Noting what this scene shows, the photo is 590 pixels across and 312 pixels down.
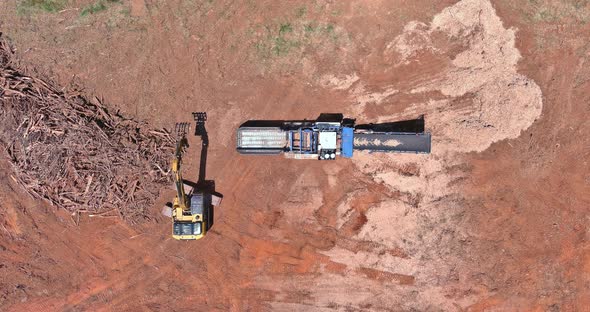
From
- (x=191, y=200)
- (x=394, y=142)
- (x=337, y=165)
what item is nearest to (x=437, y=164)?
(x=394, y=142)

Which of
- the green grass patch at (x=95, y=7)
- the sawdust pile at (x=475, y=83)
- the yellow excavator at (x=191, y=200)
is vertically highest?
the green grass patch at (x=95, y=7)

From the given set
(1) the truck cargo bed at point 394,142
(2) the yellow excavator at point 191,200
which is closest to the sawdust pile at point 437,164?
(1) the truck cargo bed at point 394,142

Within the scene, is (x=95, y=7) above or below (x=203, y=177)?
above

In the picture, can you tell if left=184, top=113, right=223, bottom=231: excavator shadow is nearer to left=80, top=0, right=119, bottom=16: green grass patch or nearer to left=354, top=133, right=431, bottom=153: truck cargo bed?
left=80, top=0, right=119, bottom=16: green grass patch

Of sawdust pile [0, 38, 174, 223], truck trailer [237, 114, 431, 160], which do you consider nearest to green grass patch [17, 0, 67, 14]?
sawdust pile [0, 38, 174, 223]

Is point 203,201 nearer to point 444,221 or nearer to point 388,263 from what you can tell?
point 388,263

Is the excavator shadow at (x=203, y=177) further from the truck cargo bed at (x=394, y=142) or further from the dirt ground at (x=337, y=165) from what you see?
the truck cargo bed at (x=394, y=142)

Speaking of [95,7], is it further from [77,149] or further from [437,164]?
[437,164]
